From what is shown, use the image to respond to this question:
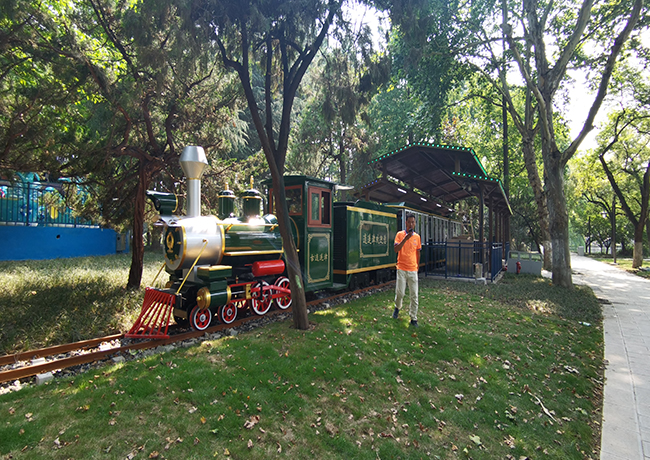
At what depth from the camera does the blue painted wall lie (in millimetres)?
13483

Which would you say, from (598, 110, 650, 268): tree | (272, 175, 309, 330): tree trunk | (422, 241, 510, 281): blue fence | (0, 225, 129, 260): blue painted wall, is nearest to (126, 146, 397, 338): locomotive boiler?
(272, 175, 309, 330): tree trunk

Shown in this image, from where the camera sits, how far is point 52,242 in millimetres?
15141

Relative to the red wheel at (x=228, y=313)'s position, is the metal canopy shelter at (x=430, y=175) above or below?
above

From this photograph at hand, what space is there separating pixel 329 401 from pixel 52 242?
17.0 meters

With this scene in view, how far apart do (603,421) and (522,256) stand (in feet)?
45.2

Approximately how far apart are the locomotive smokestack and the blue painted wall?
1247 centimetres

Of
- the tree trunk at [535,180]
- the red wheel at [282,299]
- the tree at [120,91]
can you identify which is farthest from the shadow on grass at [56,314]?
the tree trunk at [535,180]

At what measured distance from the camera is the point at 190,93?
9.30 meters

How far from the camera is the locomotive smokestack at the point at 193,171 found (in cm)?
612

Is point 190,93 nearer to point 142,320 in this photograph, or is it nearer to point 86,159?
point 86,159

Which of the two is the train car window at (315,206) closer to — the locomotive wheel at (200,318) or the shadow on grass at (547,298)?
the locomotive wheel at (200,318)

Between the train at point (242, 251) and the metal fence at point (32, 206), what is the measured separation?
35.5 feet

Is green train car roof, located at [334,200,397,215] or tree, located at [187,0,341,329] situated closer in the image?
tree, located at [187,0,341,329]

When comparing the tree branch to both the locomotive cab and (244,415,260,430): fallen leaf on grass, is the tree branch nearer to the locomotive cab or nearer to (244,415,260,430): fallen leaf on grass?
the locomotive cab
